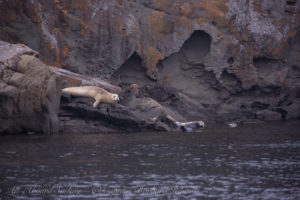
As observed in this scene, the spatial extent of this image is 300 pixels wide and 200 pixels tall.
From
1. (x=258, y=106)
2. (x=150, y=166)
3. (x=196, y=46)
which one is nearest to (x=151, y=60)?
(x=196, y=46)

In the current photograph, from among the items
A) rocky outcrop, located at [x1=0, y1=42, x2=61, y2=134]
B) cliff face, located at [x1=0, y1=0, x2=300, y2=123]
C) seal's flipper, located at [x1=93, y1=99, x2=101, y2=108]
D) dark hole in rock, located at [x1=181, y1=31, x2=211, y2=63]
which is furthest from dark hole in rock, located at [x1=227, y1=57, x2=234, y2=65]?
rocky outcrop, located at [x1=0, y1=42, x2=61, y2=134]

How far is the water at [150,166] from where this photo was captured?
7660 millimetres

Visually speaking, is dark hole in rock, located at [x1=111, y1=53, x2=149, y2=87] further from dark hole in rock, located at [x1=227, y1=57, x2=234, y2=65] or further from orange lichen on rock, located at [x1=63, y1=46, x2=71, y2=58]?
dark hole in rock, located at [x1=227, y1=57, x2=234, y2=65]

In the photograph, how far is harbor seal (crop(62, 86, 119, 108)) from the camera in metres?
15.5

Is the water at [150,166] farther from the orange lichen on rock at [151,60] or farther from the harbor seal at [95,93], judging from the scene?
the orange lichen on rock at [151,60]

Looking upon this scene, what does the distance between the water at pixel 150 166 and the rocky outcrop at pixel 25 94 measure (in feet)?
2.18

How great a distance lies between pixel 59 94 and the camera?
595 inches

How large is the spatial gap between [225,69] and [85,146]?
10697 mm

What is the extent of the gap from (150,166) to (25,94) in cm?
603

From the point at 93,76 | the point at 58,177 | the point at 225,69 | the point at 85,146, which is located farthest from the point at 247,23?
the point at 58,177

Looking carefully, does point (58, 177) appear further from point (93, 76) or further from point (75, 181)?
point (93, 76)

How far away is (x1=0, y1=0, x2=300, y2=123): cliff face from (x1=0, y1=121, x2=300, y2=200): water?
18.0 ft

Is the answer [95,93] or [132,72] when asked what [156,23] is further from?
[95,93]

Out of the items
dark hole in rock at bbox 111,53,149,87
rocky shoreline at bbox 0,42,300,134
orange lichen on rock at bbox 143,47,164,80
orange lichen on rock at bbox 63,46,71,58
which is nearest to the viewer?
rocky shoreline at bbox 0,42,300,134
